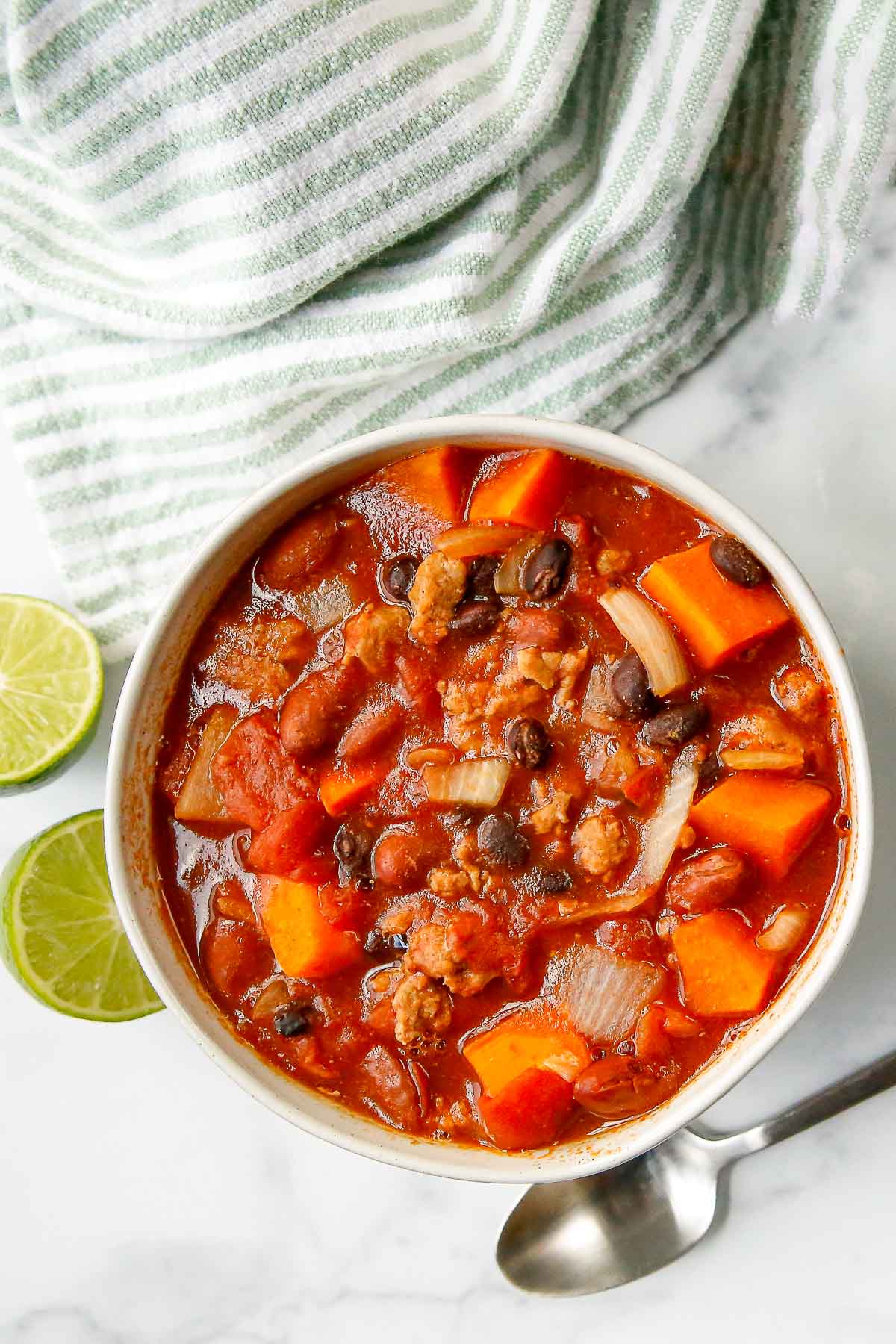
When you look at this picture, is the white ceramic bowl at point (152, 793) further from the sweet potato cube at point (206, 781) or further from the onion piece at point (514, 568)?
the onion piece at point (514, 568)

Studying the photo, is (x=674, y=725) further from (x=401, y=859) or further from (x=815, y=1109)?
(x=815, y=1109)

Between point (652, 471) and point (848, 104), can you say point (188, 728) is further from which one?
point (848, 104)

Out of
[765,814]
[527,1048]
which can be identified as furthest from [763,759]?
[527,1048]

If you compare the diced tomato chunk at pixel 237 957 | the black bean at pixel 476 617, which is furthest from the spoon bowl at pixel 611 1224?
the black bean at pixel 476 617

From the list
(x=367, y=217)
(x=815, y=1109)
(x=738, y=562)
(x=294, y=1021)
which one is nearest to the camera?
(x=738, y=562)

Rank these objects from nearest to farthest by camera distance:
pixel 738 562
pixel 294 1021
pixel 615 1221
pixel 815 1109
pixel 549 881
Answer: pixel 738 562
pixel 549 881
pixel 294 1021
pixel 815 1109
pixel 615 1221

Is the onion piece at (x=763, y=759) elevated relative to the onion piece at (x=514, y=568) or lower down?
lower down

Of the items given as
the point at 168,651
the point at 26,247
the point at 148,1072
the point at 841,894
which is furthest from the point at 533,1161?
the point at 26,247
